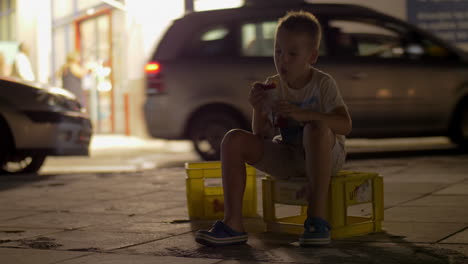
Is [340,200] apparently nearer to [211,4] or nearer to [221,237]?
[221,237]

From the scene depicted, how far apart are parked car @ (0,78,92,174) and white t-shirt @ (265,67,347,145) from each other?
518 centimetres

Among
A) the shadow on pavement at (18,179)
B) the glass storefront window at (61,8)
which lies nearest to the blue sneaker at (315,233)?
the shadow on pavement at (18,179)

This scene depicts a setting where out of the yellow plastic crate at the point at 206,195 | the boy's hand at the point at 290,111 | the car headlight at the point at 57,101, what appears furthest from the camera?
the car headlight at the point at 57,101

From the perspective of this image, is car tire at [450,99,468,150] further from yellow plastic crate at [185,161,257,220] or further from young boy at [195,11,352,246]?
young boy at [195,11,352,246]

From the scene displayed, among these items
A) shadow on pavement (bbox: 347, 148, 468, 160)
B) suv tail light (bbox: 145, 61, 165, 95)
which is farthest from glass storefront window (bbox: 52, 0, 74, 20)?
suv tail light (bbox: 145, 61, 165, 95)

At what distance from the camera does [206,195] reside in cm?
561

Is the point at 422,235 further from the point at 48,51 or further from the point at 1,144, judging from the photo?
the point at 48,51

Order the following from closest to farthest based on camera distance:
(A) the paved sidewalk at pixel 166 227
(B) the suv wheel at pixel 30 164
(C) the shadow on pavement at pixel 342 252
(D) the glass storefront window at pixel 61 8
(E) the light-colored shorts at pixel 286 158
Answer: (C) the shadow on pavement at pixel 342 252 < (A) the paved sidewalk at pixel 166 227 < (E) the light-colored shorts at pixel 286 158 < (B) the suv wheel at pixel 30 164 < (D) the glass storefront window at pixel 61 8

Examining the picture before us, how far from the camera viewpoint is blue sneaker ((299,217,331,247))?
434 cm

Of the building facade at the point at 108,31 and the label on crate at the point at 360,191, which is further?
the building facade at the point at 108,31

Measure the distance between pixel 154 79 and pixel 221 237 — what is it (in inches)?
229

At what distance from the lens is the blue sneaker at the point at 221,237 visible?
4.43m

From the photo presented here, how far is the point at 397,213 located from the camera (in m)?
5.57

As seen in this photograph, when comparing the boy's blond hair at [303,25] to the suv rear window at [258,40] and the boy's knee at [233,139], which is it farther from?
the suv rear window at [258,40]
